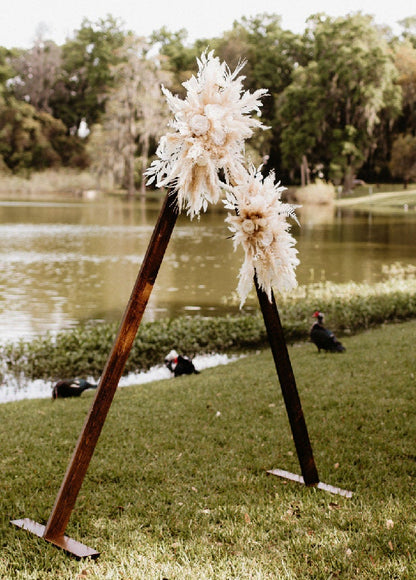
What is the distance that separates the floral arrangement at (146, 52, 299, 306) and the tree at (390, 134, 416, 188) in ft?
165

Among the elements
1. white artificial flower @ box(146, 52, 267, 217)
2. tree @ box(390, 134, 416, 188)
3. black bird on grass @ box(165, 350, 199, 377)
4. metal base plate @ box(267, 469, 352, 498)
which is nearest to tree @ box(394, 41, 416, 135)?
tree @ box(390, 134, 416, 188)

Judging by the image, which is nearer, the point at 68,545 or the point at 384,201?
the point at 68,545

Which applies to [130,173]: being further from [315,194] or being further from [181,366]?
[181,366]

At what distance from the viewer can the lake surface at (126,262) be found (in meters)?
13.7

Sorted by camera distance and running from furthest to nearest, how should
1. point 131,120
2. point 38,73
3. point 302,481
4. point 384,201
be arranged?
point 38,73 → point 131,120 → point 384,201 → point 302,481

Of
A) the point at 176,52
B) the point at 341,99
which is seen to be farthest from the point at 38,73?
the point at 341,99

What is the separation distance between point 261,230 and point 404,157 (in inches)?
1991

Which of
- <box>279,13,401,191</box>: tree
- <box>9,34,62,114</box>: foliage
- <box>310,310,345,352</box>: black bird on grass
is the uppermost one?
<box>9,34,62,114</box>: foliage

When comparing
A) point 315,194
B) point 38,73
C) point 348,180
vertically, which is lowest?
point 315,194

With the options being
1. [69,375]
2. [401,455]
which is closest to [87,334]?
[69,375]

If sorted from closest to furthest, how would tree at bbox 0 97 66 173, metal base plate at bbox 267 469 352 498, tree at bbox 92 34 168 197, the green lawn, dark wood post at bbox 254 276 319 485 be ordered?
dark wood post at bbox 254 276 319 485 < metal base plate at bbox 267 469 352 498 < the green lawn < tree at bbox 92 34 168 197 < tree at bbox 0 97 66 173

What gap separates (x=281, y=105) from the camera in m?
55.1

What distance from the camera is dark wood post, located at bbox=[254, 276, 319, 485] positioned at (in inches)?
140

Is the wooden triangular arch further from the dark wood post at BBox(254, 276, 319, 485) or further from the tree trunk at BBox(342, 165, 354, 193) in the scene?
the tree trunk at BBox(342, 165, 354, 193)
